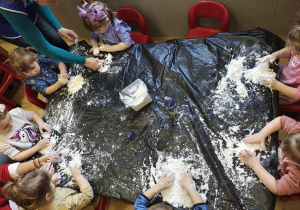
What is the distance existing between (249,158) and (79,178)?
1.11 m

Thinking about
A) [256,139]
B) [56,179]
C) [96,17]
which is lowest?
[56,179]

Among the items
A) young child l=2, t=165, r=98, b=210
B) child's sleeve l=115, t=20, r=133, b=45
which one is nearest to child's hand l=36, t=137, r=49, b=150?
young child l=2, t=165, r=98, b=210

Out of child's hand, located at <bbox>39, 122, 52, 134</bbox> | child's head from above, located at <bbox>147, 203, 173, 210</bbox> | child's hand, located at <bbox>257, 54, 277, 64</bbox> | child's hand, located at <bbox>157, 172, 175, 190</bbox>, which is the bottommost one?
child's head from above, located at <bbox>147, 203, 173, 210</bbox>

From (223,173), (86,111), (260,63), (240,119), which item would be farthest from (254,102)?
(86,111)

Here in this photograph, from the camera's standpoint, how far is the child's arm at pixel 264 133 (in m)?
1.32

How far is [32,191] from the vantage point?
133cm

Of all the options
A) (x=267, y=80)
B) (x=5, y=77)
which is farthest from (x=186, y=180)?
(x=5, y=77)

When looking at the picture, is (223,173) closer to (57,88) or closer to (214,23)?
(57,88)

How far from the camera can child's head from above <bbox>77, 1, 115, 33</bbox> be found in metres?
1.80

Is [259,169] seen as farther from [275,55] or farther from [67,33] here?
[67,33]

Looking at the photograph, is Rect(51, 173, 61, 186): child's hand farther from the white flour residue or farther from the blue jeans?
the blue jeans

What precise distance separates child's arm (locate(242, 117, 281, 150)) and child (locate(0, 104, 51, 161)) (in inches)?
59.3

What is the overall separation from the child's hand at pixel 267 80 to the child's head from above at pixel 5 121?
1913 mm

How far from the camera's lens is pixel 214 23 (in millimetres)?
2496
